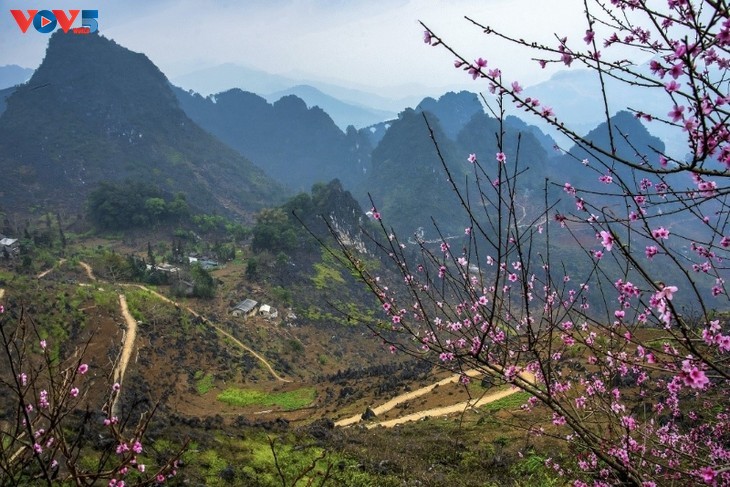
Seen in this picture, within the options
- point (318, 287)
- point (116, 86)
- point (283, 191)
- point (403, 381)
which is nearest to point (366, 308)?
point (318, 287)

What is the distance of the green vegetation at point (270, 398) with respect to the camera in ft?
81.0

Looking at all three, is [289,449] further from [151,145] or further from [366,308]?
[151,145]

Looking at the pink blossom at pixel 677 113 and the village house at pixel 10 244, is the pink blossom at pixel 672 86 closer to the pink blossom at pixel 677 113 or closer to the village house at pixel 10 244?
the pink blossom at pixel 677 113

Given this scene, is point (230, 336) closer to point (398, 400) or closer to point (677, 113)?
point (398, 400)

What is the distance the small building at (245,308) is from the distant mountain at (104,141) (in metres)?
58.7

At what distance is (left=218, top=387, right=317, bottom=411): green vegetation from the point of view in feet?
81.0

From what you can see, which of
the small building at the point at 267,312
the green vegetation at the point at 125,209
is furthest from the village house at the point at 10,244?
the small building at the point at 267,312

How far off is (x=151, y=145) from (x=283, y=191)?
119 feet

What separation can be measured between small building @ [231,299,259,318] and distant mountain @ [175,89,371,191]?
434 ft

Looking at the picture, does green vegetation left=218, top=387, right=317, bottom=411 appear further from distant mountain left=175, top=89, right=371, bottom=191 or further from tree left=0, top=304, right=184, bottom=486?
distant mountain left=175, top=89, right=371, bottom=191

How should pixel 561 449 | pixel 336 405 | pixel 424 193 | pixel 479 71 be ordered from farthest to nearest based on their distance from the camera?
pixel 424 193
pixel 336 405
pixel 561 449
pixel 479 71

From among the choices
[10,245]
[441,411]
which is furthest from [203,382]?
[10,245]

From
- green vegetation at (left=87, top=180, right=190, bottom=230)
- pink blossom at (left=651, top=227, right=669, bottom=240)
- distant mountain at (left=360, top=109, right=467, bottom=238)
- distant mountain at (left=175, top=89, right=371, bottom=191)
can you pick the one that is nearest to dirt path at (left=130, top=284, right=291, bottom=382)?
pink blossom at (left=651, top=227, right=669, bottom=240)

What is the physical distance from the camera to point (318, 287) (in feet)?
178
